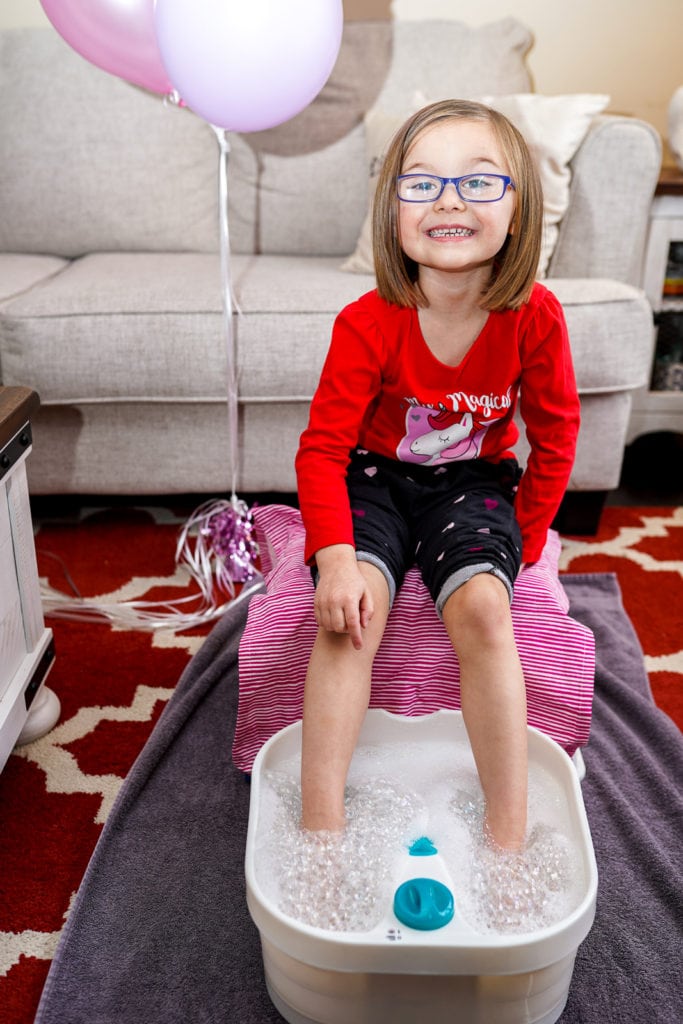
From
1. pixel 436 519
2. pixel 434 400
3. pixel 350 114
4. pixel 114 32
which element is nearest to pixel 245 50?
pixel 114 32

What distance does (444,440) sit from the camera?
3.75 feet

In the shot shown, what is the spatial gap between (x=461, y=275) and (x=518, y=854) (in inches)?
24.4

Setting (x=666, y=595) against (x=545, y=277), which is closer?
(x=666, y=595)

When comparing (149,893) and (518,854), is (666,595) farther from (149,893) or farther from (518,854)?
(149,893)

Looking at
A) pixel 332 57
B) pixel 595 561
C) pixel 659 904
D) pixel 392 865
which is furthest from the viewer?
pixel 595 561

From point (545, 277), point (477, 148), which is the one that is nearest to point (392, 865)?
point (477, 148)

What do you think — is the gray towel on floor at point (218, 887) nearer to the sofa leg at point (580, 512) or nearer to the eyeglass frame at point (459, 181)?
the sofa leg at point (580, 512)

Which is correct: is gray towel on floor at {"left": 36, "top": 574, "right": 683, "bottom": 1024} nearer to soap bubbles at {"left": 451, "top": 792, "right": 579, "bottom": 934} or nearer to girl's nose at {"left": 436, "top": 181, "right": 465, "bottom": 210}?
soap bubbles at {"left": 451, "top": 792, "right": 579, "bottom": 934}

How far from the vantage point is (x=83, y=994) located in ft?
2.85

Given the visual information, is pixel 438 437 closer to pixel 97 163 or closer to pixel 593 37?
pixel 97 163

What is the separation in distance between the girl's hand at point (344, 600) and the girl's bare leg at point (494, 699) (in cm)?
11

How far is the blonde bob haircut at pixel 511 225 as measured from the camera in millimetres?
1005

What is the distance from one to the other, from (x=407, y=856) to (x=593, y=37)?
2.21 m

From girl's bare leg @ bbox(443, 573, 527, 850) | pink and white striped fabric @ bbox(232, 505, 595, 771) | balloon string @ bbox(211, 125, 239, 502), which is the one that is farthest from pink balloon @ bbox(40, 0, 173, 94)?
girl's bare leg @ bbox(443, 573, 527, 850)
